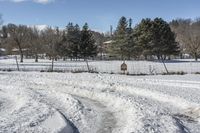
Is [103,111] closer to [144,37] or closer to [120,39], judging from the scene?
[120,39]

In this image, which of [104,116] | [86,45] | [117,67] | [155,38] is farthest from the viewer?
[86,45]

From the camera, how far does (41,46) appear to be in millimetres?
103938

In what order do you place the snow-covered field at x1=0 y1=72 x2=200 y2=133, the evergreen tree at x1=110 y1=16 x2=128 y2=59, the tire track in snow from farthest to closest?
the evergreen tree at x1=110 y1=16 x2=128 y2=59 → the tire track in snow → the snow-covered field at x1=0 y1=72 x2=200 y2=133

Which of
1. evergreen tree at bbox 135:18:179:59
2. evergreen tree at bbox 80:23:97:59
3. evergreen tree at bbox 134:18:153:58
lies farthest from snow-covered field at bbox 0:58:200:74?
evergreen tree at bbox 80:23:97:59

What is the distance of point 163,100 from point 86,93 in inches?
196

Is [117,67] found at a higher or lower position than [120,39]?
lower

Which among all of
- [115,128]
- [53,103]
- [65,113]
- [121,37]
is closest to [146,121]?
[115,128]

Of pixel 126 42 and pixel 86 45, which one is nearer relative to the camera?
pixel 126 42

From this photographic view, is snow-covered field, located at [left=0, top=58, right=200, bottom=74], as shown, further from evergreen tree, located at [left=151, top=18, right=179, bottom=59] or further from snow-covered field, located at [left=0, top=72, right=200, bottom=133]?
snow-covered field, located at [left=0, top=72, right=200, bottom=133]

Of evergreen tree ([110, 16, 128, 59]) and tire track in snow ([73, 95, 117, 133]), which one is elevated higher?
evergreen tree ([110, 16, 128, 59])

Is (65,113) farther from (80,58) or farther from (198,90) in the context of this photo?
(80,58)

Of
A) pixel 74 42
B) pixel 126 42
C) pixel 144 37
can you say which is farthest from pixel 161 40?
pixel 74 42

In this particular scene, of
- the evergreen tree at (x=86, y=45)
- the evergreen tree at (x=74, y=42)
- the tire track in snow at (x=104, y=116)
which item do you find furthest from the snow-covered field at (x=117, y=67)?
the evergreen tree at (x=74, y=42)

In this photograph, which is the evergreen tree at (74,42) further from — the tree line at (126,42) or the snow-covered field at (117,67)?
the snow-covered field at (117,67)
